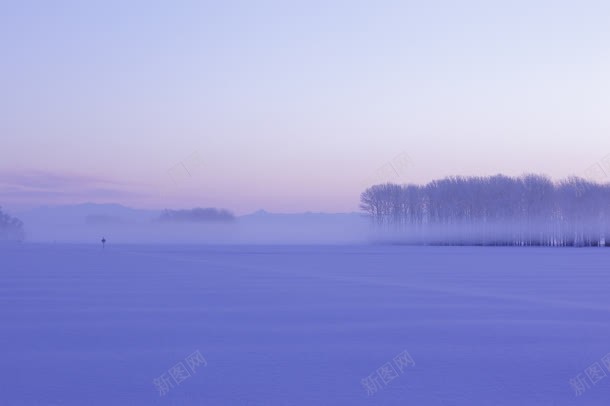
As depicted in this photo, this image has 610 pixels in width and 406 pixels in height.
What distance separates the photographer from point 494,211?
72.6 meters

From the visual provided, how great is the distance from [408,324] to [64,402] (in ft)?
14.1

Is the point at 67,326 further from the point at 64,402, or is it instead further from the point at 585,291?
the point at 585,291

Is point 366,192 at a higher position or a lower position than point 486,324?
higher

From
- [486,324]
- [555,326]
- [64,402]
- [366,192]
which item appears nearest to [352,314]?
[486,324]

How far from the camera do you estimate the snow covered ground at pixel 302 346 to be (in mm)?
4465

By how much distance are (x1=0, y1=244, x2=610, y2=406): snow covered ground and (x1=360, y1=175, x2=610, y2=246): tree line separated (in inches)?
2300

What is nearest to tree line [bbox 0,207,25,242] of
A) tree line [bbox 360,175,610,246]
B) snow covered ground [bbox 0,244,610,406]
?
tree line [bbox 360,175,610,246]

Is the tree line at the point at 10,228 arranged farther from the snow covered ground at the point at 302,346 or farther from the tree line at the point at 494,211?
the snow covered ground at the point at 302,346

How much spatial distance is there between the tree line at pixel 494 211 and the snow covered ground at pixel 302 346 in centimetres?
5841

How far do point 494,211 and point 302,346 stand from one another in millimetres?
69585

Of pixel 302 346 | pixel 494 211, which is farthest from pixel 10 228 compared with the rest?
pixel 302 346

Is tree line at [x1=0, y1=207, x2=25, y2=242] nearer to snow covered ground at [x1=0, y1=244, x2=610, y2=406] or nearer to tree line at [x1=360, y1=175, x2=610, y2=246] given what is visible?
tree line at [x1=360, y1=175, x2=610, y2=246]

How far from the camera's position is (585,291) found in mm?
11805

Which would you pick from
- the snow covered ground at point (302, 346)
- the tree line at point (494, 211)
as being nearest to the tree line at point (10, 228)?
the tree line at point (494, 211)
